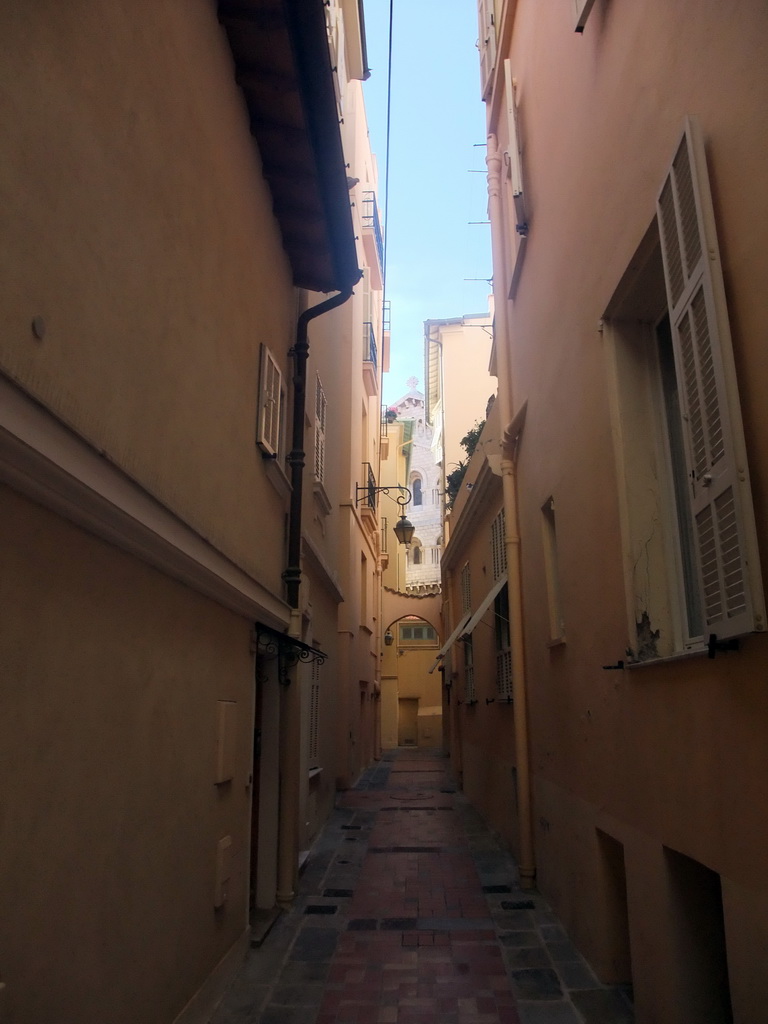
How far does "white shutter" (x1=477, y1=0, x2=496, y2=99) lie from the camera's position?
1041 cm

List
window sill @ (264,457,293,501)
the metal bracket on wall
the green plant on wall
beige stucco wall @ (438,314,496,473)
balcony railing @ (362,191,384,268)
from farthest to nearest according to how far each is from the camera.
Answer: beige stucco wall @ (438,314,496,473), balcony railing @ (362,191,384,268), the green plant on wall, the metal bracket on wall, window sill @ (264,457,293,501)

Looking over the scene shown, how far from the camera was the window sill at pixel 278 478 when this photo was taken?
664cm

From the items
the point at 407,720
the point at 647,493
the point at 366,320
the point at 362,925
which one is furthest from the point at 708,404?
the point at 407,720

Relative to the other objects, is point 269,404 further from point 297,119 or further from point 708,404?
point 708,404

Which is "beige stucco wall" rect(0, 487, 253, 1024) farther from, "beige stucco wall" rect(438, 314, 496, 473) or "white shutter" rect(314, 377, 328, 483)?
"beige stucco wall" rect(438, 314, 496, 473)

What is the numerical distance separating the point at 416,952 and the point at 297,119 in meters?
6.42

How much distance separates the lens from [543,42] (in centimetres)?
704

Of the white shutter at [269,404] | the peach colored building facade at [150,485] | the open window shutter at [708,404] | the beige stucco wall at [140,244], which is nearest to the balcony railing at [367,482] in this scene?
the peach colored building facade at [150,485]

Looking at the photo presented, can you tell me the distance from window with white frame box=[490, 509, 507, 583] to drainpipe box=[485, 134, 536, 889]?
1.11m

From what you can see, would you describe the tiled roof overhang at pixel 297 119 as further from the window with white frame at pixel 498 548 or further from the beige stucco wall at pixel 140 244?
the window with white frame at pixel 498 548

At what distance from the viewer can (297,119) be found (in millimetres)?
5934

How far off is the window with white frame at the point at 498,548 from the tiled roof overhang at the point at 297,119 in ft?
13.2

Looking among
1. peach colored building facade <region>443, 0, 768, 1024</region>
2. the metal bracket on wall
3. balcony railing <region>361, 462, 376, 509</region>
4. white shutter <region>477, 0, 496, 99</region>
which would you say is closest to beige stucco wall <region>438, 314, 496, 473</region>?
balcony railing <region>361, 462, 376, 509</region>

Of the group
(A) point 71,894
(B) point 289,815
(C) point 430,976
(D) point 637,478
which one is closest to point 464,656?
(B) point 289,815
